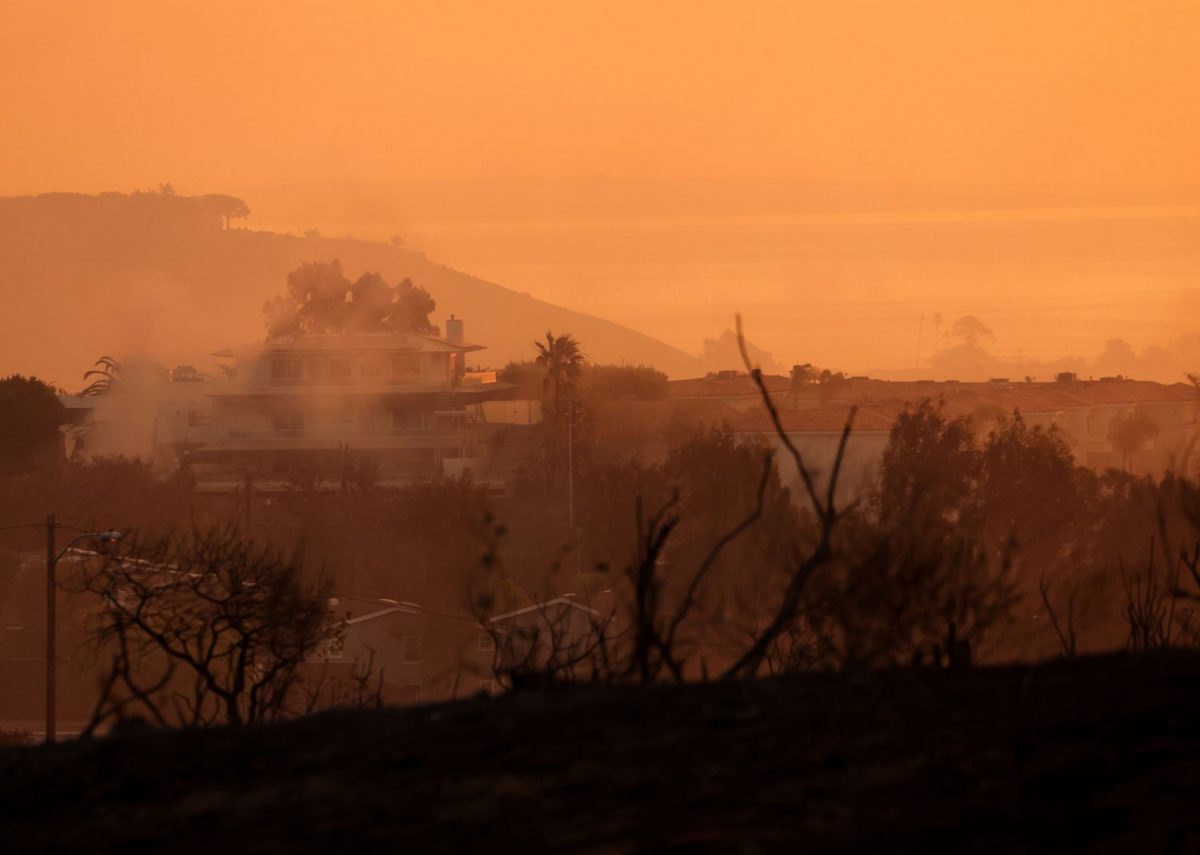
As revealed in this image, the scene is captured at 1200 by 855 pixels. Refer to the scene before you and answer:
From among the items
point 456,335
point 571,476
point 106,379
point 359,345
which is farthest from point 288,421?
point 571,476

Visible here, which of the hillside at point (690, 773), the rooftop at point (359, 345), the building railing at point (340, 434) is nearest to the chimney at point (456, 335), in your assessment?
the rooftop at point (359, 345)

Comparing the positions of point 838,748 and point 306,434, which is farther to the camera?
point 306,434

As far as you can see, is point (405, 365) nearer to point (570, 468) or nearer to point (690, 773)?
point (570, 468)

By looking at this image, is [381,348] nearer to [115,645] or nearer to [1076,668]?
[115,645]

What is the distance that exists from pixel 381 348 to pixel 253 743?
7042 centimetres

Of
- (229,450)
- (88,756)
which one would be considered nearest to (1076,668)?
(88,756)

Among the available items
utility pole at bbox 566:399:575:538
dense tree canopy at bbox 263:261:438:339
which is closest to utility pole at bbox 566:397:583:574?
utility pole at bbox 566:399:575:538

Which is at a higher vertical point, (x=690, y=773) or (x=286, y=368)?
(x=286, y=368)

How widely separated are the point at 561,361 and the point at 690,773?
220 feet

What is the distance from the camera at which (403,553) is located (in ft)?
168

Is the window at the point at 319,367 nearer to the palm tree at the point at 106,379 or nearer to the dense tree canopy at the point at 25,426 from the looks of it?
the dense tree canopy at the point at 25,426

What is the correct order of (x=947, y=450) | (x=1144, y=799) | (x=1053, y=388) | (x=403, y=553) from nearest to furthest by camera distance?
(x=1144, y=799) < (x=947, y=450) < (x=403, y=553) < (x=1053, y=388)

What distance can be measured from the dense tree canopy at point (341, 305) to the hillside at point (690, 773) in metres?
81.3

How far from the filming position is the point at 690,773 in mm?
5969
